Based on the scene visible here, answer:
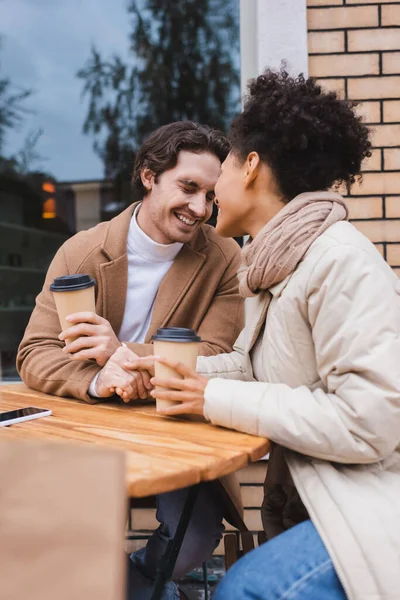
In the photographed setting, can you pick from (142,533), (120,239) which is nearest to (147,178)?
(120,239)

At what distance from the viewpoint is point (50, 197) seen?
346 centimetres

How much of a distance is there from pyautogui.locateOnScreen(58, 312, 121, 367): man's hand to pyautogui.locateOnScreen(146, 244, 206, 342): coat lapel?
34cm

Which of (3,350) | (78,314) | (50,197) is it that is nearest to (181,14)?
(50,197)

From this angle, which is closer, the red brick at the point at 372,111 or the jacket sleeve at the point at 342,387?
the jacket sleeve at the point at 342,387

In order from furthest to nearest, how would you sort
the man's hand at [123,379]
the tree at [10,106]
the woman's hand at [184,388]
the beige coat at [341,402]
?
the tree at [10,106], the man's hand at [123,379], the woman's hand at [184,388], the beige coat at [341,402]

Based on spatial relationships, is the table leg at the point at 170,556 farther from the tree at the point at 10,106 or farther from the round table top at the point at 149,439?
the tree at the point at 10,106

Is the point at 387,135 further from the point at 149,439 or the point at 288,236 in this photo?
the point at 149,439

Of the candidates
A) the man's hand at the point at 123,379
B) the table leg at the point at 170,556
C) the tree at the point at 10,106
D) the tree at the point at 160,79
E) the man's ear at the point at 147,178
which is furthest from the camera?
the tree at the point at 10,106

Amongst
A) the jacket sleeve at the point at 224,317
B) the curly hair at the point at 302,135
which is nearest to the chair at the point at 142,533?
the jacket sleeve at the point at 224,317

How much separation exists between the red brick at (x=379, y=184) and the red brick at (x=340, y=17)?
69 cm

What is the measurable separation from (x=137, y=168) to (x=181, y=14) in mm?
1324

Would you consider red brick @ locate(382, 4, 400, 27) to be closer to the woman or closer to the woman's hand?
the woman

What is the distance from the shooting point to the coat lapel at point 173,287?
2.17 meters

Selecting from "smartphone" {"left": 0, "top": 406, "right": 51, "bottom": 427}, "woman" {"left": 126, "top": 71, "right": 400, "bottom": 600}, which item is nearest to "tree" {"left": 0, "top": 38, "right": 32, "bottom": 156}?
"woman" {"left": 126, "top": 71, "right": 400, "bottom": 600}
